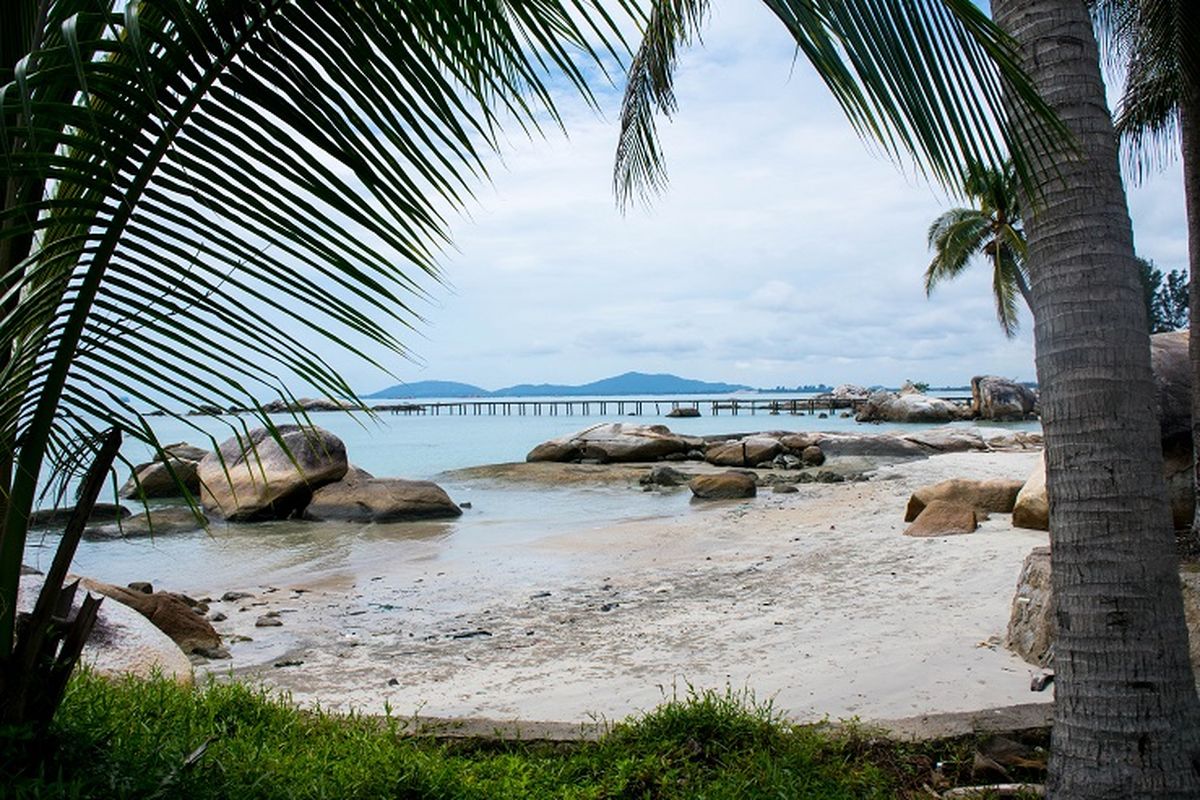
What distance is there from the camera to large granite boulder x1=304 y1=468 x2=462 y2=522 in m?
17.0

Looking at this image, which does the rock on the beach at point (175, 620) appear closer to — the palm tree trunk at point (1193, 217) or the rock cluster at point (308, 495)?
the palm tree trunk at point (1193, 217)

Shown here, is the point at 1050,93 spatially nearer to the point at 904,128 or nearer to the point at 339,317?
the point at 904,128

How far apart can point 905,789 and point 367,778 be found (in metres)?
1.92

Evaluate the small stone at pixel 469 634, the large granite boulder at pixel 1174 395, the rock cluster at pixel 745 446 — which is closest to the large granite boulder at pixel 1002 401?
the rock cluster at pixel 745 446

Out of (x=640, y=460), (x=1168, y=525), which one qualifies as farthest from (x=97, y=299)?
(x=640, y=460)

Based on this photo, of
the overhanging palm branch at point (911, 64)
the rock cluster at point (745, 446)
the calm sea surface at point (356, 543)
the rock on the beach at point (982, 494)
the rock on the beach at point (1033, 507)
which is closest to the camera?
the overhanging palm branch at point (911, 64)

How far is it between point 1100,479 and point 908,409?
5600cm

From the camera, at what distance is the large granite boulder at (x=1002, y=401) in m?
53.7

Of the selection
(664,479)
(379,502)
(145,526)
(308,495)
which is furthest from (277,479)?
(664,479)

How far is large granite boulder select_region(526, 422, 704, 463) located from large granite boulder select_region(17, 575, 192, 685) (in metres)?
24.7

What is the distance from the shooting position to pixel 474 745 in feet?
12.5

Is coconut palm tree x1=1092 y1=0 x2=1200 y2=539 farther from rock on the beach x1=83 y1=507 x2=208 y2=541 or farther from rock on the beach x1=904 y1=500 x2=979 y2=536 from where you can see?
rock on the beach x1=83 y1=507 x2=208 y2=541

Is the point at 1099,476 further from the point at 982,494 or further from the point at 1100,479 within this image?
the point at 982,494

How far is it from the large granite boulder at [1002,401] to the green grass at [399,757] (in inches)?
2165
